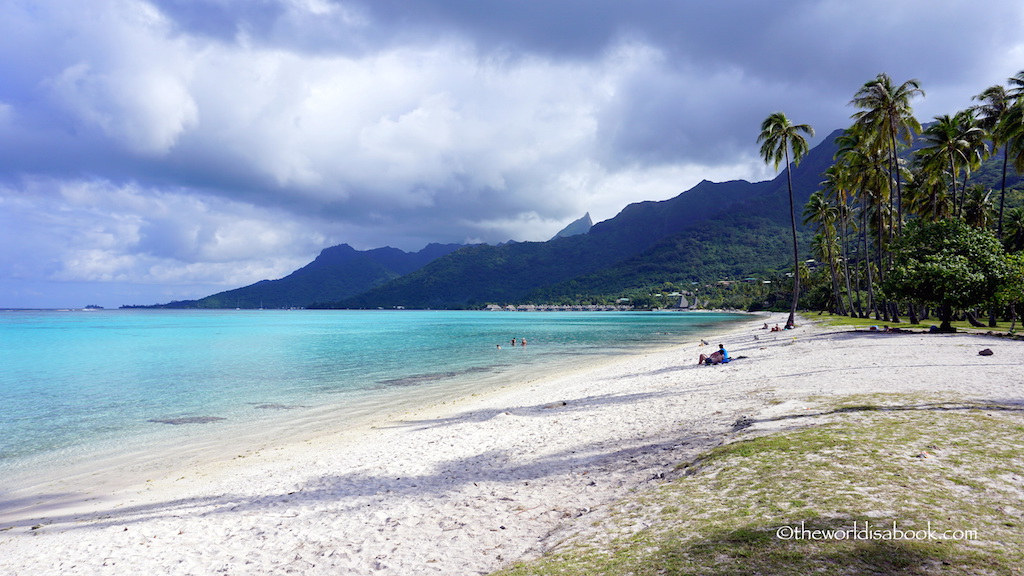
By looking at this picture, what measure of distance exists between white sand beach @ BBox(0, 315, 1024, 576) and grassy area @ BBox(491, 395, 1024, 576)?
3.06 feet

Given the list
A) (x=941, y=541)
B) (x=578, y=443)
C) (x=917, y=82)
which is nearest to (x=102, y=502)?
(x=578, y=443)

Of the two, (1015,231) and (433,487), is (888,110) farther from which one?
(433,487)

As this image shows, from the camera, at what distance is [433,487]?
8812 millimetres

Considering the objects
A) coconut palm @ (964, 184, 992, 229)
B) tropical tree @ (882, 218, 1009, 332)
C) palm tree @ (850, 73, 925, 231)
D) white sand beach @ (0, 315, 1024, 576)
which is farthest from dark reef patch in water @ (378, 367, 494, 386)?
coconut palm @ (964, 184, 992, 229)

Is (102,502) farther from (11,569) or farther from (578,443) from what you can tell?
(578,443)

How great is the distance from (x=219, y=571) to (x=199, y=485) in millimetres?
5315

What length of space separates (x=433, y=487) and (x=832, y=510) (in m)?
6.19

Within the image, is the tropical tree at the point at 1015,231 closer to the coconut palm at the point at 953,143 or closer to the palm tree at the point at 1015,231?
the palm tree at the point at 1015,231

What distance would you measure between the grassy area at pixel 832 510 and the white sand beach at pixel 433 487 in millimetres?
932

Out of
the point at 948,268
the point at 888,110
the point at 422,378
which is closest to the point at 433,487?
the point at 422,378

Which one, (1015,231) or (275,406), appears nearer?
(275,406)

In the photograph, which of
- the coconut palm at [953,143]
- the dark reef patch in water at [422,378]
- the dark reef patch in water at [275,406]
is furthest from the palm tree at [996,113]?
the dark reef patch in water at [275,406]

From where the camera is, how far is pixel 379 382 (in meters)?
26.7

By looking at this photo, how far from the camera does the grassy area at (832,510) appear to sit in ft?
13.5
